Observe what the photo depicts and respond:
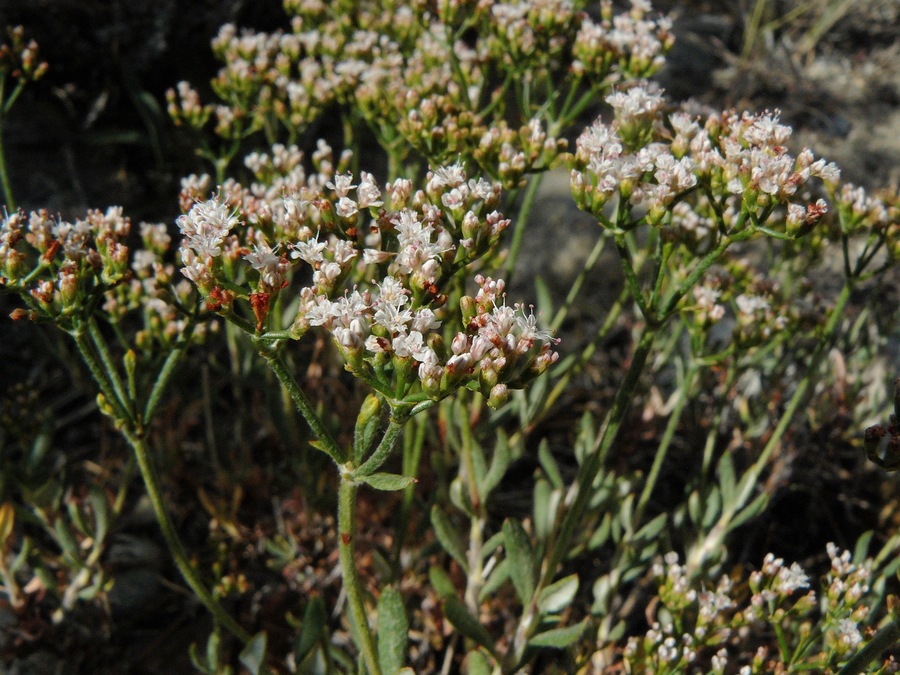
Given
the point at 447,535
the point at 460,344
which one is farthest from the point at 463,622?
the point at 460,344

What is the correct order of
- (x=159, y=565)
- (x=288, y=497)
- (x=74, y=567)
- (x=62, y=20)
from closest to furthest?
Result: 1. (x=74, y=567)
2. (x=159, y=565)
3. (x=288, y=497)
4. (x=62, y=20)

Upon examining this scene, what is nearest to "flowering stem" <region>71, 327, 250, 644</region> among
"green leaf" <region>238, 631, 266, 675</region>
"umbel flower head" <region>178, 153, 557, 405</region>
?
"green leaf" <region>238, 631, 266, 675</region>

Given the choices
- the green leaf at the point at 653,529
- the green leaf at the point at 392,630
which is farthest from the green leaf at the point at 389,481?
the green leaf at the point at 653,529

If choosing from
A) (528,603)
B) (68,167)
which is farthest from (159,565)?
(68,167)

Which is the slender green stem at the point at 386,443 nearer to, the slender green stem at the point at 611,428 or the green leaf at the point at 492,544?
the slender green stem at the point at 611,428

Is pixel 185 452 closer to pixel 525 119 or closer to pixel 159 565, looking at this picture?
pixel 159 565

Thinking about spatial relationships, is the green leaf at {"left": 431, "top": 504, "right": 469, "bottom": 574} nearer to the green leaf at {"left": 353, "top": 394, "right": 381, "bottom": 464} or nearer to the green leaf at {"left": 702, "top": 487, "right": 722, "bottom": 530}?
the green leaf at {"left": 353, "top": 394, "right": 381, "bottom": 464}

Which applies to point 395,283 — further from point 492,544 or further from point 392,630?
point 492,544
